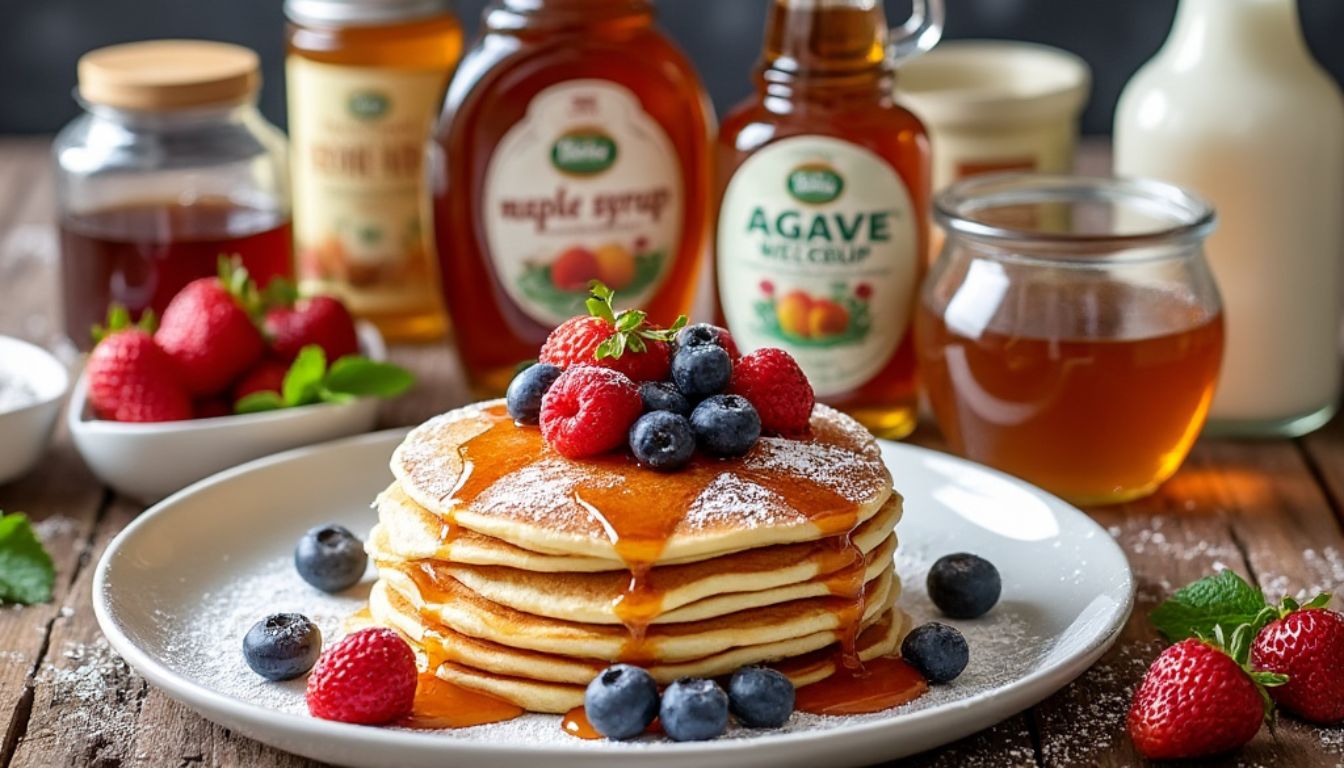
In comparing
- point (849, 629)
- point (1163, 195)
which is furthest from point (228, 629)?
point (1163, 195)

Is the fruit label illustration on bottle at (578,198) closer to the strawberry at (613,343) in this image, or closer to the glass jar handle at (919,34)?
the glass jar handle at (919,34)

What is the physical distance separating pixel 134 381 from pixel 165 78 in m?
→ 0.52

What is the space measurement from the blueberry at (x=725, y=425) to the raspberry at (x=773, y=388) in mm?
48

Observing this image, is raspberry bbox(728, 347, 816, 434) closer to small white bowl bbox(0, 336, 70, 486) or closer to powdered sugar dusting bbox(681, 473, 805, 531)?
powdered sugar dusting bbox(681, 473, 805, 531)

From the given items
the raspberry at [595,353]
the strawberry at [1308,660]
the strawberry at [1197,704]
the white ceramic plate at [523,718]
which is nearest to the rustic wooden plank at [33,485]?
the white ceramic plate at [523,718]

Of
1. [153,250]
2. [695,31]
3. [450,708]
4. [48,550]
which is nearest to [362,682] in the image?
[450,708]

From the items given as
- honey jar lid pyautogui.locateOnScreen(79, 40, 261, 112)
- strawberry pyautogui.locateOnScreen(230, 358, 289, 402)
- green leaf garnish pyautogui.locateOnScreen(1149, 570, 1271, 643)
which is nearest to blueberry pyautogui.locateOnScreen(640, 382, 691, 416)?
green leaf garnish pyautogui.locateOnScreen(1149, 570, 1271, 643)

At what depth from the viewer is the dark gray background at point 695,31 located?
11.8 ft

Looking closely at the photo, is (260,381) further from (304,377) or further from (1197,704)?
(1197,704)

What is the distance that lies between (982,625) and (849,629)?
0.62 feet

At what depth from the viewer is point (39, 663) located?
1.55 metres

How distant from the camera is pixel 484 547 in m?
1.40

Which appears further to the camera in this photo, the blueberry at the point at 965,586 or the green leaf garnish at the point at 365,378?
the green leaf garnish at the point at 365,378

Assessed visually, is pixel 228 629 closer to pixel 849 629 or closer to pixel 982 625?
pixel 849 629
